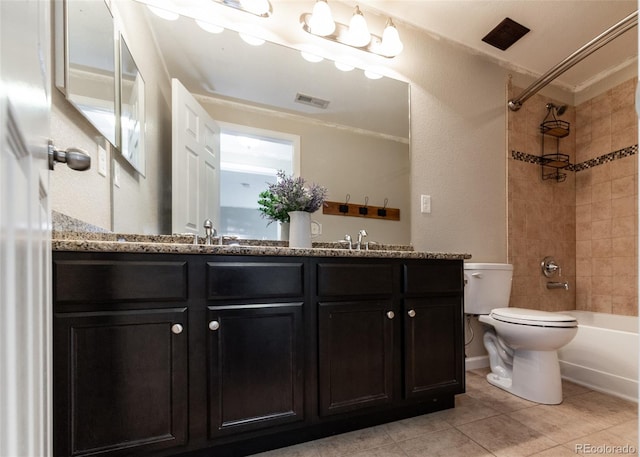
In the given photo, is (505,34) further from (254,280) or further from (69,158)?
(69,158)

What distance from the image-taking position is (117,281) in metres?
0.95

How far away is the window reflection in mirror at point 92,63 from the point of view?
43.6 inches

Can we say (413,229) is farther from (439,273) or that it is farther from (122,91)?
(122,91)

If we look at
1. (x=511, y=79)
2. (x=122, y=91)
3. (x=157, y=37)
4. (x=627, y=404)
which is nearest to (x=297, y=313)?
(x=122, y=91)

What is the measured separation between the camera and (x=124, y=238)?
132 centimetres

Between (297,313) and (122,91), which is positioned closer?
(297,313)

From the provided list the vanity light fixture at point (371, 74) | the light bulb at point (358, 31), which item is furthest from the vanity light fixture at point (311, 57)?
the vanity light fixture at point (371, 74)

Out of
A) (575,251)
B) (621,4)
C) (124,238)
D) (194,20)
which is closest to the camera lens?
(124,238)

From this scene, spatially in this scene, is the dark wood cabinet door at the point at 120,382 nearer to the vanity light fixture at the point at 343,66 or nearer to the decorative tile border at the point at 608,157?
the vanity light fixture at the point at 343,66

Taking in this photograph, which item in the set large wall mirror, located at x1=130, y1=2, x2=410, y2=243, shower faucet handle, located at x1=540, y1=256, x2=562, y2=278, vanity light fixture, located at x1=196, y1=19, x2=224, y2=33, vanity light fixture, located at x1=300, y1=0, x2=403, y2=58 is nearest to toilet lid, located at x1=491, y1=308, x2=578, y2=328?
large wall mirror, located at x1=130, y1=2, x2=410, y2=243

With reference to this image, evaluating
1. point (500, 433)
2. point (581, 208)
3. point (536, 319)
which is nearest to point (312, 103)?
point (536, 319)

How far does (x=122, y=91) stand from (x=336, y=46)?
1.27m

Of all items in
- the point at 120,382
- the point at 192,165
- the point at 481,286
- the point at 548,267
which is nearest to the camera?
the point at 120,382

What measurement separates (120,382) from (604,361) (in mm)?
2501
